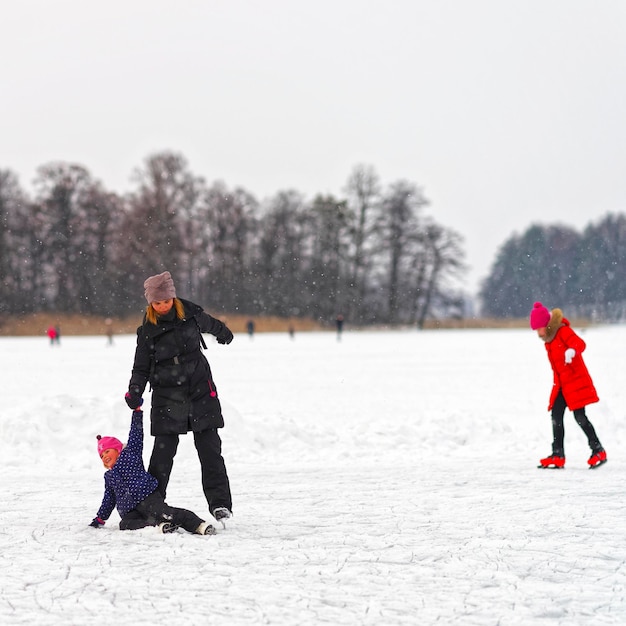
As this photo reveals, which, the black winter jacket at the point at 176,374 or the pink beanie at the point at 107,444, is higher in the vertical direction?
the black winter jacket at the point at 176,374

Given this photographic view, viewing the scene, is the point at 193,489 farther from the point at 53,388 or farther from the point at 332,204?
the point at 332,204

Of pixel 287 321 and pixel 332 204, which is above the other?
pixel 332 204

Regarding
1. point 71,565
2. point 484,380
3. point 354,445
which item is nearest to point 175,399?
point 71,565

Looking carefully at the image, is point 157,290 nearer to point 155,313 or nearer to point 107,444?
point 155,313

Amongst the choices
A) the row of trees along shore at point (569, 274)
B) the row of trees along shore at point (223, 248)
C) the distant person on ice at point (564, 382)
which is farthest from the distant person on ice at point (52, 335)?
the row of trees along shore at point (569, 274)

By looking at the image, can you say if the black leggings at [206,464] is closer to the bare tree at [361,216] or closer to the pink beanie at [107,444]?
the pink beanie at [107,444]

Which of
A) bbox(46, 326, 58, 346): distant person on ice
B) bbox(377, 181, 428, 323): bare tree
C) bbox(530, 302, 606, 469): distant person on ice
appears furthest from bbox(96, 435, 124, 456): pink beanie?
bbox(377, 181, 428, 323): bare tree

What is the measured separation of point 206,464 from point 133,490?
0.47m

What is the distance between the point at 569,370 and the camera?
7344 mm

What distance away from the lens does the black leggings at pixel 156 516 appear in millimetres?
4676

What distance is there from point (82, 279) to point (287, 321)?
491 inches

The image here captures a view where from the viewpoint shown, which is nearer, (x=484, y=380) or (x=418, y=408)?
(x=418, y=408)

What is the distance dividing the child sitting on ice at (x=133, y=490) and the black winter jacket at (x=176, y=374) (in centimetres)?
17

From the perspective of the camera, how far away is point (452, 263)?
2434 inches
